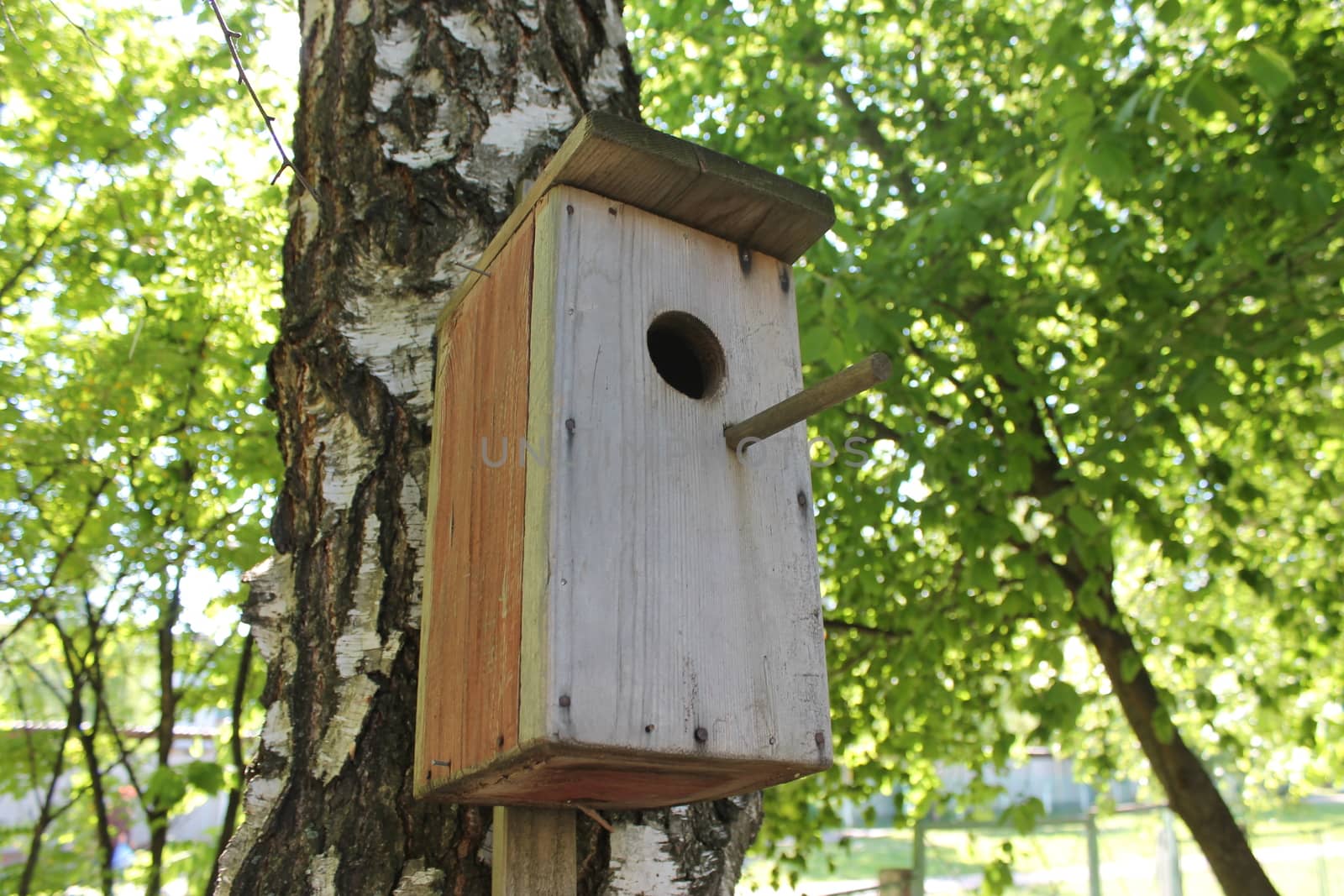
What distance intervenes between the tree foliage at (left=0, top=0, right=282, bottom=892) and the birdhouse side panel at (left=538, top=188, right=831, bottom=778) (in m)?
2.62

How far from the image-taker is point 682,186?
1515 mm

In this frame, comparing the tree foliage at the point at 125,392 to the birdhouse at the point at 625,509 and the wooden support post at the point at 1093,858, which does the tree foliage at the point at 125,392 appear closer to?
the birdhouse at the point at 625,509

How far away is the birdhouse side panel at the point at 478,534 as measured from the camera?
133 cm

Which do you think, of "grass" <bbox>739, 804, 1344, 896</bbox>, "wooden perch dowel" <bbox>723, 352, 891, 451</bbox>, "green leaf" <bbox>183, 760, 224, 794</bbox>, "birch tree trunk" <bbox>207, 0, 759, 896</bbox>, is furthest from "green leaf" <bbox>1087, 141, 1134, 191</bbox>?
"grass" <bbox>739, 804, 1344, 896</bbox>

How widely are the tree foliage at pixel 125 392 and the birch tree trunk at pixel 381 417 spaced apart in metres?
1.89

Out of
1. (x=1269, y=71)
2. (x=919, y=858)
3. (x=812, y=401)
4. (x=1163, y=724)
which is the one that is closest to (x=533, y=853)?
(x=812, y=401)

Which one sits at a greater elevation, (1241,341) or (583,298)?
(1241,341)

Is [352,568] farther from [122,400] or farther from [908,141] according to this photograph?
[908,141]

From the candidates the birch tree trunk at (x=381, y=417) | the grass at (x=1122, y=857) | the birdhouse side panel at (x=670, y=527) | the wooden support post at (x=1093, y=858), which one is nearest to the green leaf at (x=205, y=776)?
the birch tree trunk at (x=381, y=417)

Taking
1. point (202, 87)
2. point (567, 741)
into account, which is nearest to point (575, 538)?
point (567, 741)

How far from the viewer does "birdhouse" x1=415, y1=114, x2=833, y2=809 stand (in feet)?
4.09

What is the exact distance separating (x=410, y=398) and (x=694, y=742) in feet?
2.92

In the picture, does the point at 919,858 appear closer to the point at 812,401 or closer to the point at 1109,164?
the point at 1109,164

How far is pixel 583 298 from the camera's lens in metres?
1.42
